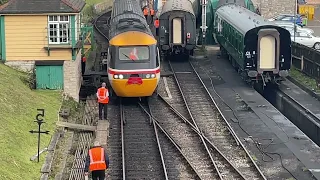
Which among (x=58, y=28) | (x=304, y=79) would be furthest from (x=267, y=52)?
(x=58, y=28)

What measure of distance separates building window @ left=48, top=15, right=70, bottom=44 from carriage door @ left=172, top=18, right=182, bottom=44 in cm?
1029

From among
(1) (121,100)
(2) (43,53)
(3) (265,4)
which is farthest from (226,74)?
(3) (265,4)

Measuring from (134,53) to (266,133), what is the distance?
5.53 meters

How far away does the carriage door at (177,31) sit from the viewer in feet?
111

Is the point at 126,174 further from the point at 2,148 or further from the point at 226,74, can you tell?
the point at 226,74

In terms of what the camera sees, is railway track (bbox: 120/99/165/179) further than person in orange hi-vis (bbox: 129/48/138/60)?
No

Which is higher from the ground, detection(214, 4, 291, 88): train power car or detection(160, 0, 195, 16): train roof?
detection(160, 0, 195, 16): train roof

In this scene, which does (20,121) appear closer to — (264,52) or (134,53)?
(134,53)

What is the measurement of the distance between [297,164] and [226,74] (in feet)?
43.6

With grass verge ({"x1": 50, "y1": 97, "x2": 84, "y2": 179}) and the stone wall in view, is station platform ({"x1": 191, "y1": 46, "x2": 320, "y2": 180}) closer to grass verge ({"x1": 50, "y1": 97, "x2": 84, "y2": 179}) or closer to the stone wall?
grass verge ({"x1": 50, "y1": 97, "x2": 84, "y2": 179})

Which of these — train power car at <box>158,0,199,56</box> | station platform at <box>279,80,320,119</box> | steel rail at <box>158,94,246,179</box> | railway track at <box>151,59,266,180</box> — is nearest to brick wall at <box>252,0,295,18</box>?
train power car at <box>158,0,199,56</box>

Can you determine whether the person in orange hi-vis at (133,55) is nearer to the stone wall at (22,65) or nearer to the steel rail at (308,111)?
the stone wall at (22,65)

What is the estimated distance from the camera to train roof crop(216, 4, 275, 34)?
28.4 metres

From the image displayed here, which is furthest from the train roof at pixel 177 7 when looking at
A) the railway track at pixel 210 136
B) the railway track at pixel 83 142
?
the railway track at pixel 83 142
